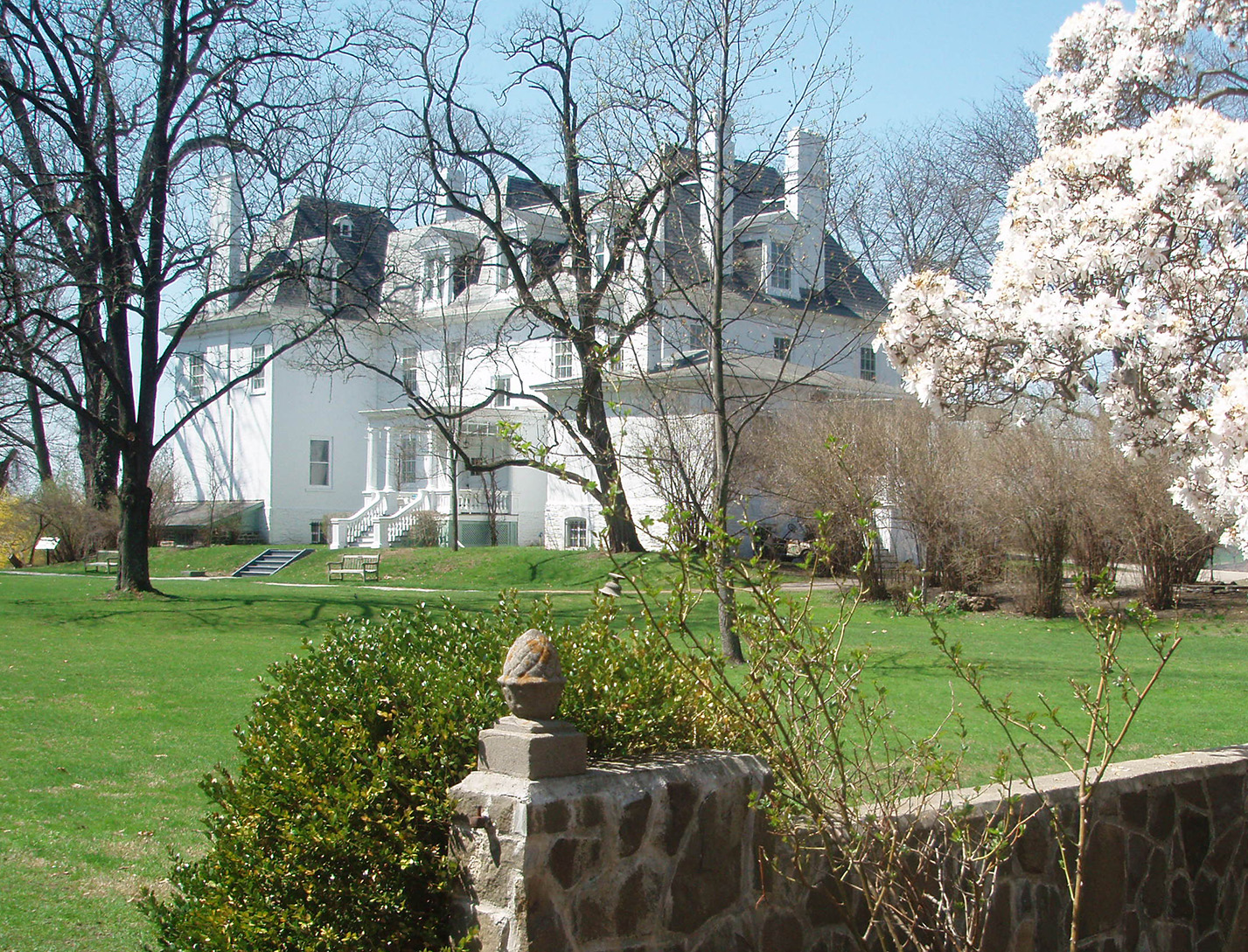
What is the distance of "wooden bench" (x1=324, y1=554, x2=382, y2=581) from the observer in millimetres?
25750

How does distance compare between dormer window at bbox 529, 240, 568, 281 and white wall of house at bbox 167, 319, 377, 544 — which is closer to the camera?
dormer window at bbox 529, 240, 568, 281

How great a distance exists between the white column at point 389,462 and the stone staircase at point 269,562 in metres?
4.55

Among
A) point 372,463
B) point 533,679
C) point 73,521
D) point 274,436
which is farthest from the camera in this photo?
point 274,436

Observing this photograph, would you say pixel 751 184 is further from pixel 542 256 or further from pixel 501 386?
pixel 501 386

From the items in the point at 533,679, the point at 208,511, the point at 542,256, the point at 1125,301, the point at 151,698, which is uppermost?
the point at 542,256

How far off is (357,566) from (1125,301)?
70.4 ft

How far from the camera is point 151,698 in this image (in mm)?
9352

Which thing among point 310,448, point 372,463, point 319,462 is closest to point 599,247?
point 372,463

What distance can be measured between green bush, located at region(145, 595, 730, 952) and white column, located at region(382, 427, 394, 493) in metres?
31.0

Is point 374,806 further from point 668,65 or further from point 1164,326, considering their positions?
point 668,65

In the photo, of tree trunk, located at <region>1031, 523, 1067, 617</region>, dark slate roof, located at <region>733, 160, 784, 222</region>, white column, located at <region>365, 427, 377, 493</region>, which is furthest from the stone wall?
white column, located at <region>365, 427, 377, 493</region>

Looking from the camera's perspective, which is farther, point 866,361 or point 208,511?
point 208,511

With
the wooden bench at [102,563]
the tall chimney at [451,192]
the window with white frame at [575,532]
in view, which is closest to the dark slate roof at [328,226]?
the tall chimney at [451,192]

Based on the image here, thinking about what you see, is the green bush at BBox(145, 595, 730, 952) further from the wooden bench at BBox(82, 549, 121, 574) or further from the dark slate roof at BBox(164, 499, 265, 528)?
the dark slate roof at BBox(164, 499, 265, 528)
